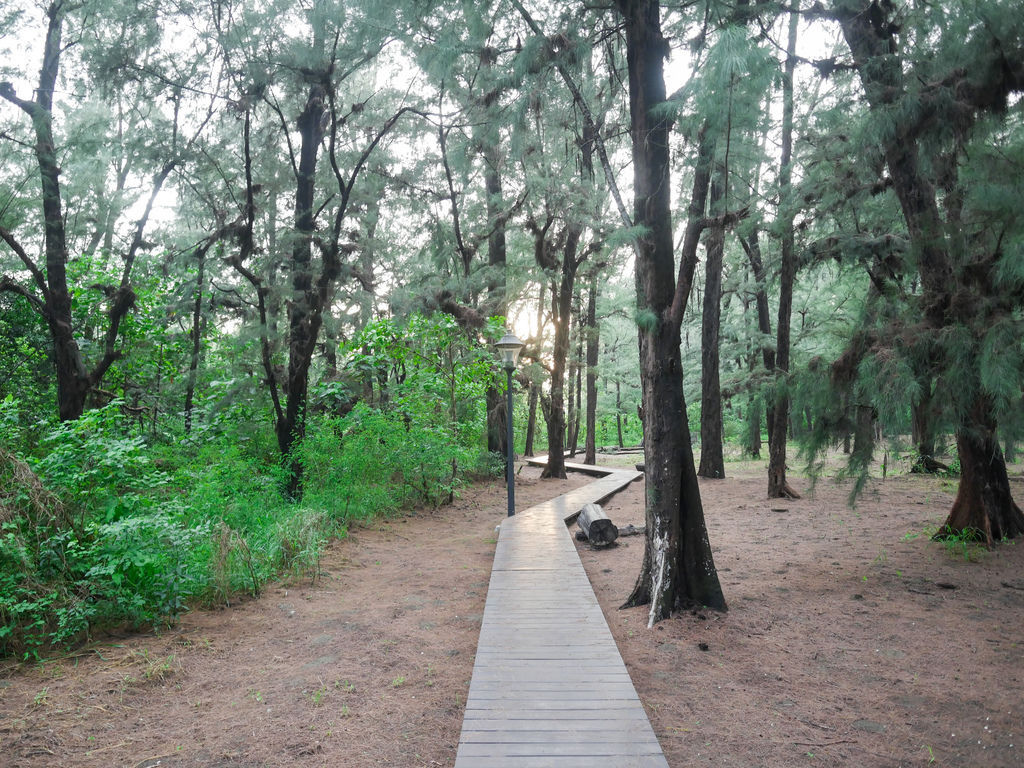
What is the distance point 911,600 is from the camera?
5367 millimetres

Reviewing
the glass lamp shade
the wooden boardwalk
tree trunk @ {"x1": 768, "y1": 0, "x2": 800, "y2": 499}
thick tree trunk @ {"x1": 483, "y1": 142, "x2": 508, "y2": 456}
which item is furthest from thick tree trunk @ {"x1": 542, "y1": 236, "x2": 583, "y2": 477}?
the wooden boardwalk

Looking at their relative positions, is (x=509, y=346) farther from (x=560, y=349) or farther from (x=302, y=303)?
(x=560, y=349)

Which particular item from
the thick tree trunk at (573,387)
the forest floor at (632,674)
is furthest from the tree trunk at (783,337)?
the thick tree trunk at (573,387)

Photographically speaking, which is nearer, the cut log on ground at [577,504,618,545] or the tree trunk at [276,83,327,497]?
the cut log on ground at [577,504,618,545]

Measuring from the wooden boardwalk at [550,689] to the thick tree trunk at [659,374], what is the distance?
83 centimetres

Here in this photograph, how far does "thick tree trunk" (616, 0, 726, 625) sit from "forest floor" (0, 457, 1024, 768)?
35 cm

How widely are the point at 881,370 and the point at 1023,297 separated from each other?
1.29 metres

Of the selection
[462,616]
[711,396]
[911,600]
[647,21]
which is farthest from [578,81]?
Answer: [711,396]

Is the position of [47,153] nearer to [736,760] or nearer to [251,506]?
[251,506]

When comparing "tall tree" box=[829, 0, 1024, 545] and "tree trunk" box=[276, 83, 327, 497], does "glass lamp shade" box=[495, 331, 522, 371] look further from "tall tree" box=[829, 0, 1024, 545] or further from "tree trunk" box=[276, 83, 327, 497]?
"tall tree" box=[829, 0, 1024, 545]

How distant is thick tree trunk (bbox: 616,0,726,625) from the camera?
5266 mm

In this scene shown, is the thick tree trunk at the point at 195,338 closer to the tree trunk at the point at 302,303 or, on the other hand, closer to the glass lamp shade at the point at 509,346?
the tree trunk at the point at 302,303

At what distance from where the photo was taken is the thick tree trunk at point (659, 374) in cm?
527

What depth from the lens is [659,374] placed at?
17.6 feet
